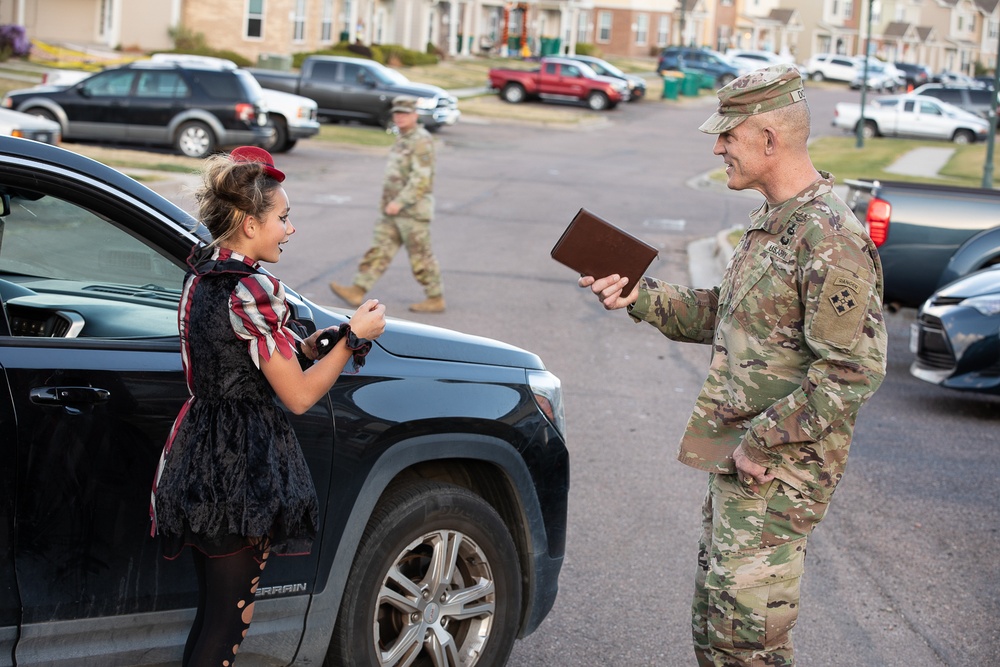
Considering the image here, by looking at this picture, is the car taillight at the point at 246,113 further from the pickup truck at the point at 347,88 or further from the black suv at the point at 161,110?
the pickup truck at the point at 347,88

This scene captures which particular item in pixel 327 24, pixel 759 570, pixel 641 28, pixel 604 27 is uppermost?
pixel 641 28

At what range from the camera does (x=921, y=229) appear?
34.7 ft

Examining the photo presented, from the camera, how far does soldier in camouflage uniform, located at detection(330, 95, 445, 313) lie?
35.1ft

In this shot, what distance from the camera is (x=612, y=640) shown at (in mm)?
4660

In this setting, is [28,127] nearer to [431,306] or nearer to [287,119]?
[287,119]

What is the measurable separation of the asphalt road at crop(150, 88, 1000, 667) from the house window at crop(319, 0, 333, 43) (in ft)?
111

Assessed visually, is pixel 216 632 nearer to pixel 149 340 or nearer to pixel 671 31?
pixel 149 340

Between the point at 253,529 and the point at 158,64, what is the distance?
21.5 m

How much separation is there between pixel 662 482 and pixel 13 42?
35.4 metres

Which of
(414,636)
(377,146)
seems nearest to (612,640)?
(414,636)

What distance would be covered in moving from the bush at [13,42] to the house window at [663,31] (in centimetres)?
5999

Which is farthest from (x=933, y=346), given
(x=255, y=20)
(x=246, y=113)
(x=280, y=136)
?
(x=255, y=20)

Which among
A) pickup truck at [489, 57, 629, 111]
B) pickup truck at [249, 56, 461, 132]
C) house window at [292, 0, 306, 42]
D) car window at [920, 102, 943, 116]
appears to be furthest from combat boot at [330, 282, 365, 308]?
house window at [292, 0, 306, 42]

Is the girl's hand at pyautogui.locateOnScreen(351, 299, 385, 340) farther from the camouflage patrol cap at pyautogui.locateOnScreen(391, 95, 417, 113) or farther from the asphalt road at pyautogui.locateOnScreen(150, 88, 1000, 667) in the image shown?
the camouflage patrol cap at pyautogui.locateOnScreen(391, 95, 417, 113)
